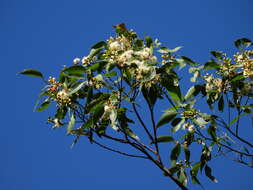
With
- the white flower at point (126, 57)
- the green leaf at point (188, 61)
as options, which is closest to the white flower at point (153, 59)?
the white flower at point (126, 57)

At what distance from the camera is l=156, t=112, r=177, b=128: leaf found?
2412 mm

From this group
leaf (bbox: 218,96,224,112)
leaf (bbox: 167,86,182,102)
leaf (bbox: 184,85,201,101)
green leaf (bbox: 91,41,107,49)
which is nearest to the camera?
leaf (bbox: 167,86,182,102)

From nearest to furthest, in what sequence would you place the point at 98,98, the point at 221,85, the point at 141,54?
the point at 141,54
the point at 98,98
the point at 221,85

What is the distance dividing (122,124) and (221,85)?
2.96ft

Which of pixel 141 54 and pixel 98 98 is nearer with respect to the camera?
pixel 141 54

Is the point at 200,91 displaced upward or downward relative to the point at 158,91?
upward

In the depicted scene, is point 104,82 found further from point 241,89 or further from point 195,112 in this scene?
point 241,89

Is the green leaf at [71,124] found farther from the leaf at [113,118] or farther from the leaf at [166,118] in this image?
the leaf at [166,118]

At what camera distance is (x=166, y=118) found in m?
2.43

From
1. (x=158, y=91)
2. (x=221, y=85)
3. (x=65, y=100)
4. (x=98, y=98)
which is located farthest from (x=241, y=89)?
(x=65, y=100)

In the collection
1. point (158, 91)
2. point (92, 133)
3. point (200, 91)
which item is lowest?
point (92, 133)

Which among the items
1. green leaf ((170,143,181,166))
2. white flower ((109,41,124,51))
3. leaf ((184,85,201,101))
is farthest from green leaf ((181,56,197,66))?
green leaf ((170,143,181,166))

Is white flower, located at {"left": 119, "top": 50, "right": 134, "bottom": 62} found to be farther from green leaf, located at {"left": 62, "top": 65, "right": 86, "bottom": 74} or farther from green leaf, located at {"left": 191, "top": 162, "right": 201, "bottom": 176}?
green leaf, located at {"left": 191, "top": 162, "right": 201, "bottom": 176}

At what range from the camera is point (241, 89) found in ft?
9.47
